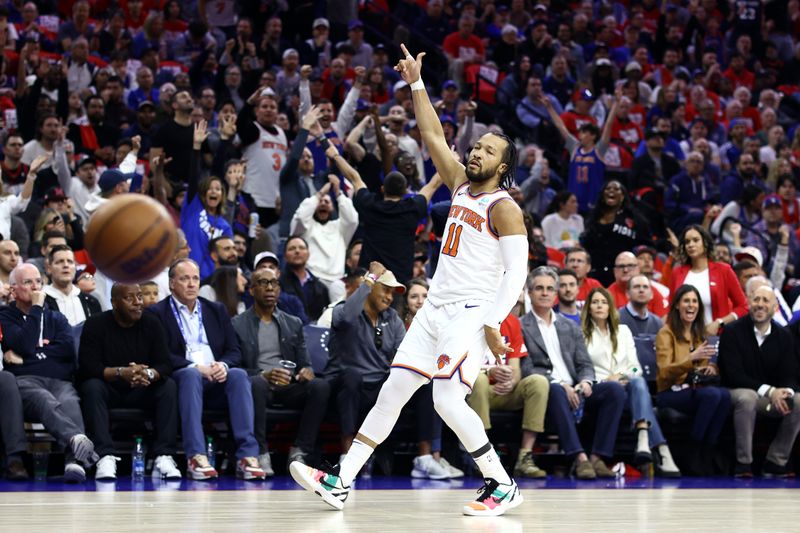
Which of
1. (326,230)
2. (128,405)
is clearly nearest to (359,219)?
(326,230)

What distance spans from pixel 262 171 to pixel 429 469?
17.4ft

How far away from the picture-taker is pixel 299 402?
10.6m

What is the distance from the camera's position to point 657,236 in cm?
1675

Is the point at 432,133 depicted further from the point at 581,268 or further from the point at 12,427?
the point at 581,268

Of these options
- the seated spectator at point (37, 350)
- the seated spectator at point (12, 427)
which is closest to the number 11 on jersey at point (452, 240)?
the seated spectator at point (37, 350)

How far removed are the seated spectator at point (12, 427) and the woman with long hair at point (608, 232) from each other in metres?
6.66

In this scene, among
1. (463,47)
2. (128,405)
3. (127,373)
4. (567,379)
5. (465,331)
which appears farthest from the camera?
(463,47)

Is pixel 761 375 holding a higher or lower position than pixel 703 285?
lower

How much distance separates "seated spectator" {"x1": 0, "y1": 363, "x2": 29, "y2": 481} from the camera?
373 inches

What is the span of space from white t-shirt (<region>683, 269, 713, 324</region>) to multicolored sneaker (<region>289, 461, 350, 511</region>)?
5.68 m

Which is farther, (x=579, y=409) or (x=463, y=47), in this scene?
(x=463, y=47)

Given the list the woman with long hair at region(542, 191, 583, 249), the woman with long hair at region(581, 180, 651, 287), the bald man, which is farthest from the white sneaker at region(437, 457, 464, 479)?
the woman with long hair at region(542, 191, 583, 249)

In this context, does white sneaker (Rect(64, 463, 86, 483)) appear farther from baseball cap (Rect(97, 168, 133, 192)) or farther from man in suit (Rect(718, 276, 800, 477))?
man in suit (Rect(718, 276, 800, 477))

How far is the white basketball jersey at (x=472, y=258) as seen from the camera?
24.7 ft
